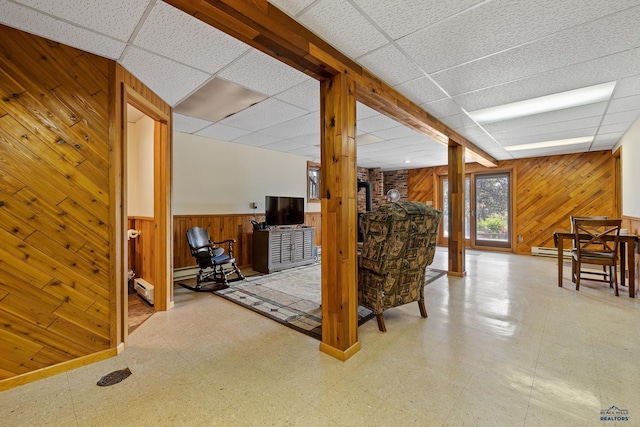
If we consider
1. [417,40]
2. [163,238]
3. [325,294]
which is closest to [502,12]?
[417,40]

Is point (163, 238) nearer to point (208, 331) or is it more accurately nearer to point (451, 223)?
point (208, 331)

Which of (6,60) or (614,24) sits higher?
(614,24)

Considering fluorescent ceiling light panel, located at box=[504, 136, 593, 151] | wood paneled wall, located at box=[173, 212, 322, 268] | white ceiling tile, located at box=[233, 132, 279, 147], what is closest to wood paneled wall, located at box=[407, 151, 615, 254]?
fluorescent ceiling light panel, located at box=[504, 136, 593, 151]

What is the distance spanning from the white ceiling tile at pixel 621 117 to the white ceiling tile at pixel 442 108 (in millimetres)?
2027

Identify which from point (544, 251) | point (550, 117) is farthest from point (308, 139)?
point (544, 251)

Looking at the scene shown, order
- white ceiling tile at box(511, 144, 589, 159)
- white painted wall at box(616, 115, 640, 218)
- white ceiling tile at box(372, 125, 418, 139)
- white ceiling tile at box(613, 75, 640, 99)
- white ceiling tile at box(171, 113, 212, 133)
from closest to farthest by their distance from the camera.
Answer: white ceiling tile at box(613, 75, 640, 99) → white ceiling tile at box(171, 113, 212, 133) → white painted wall at box(616, 115, 640, 218) → white ceiling tile at box(372, 125, 418, 139) → white ceiling tile at box(511, 144, 589, 159)

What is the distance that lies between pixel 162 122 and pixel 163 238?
1289 mm

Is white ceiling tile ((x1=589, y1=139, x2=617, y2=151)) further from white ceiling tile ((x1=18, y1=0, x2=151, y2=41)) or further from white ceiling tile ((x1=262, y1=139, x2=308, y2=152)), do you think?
white ceiling tile ((x1=18, y1=0, x2=151, y2=41))

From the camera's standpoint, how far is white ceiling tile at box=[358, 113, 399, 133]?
3738 millimetres

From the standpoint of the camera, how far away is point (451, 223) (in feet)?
15.4

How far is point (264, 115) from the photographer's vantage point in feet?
11.7

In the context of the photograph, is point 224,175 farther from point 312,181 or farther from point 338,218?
point 338,218

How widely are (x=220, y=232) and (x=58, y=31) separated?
11.3 feet

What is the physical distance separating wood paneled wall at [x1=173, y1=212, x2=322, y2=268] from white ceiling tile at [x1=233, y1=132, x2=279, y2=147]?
4.45ft
